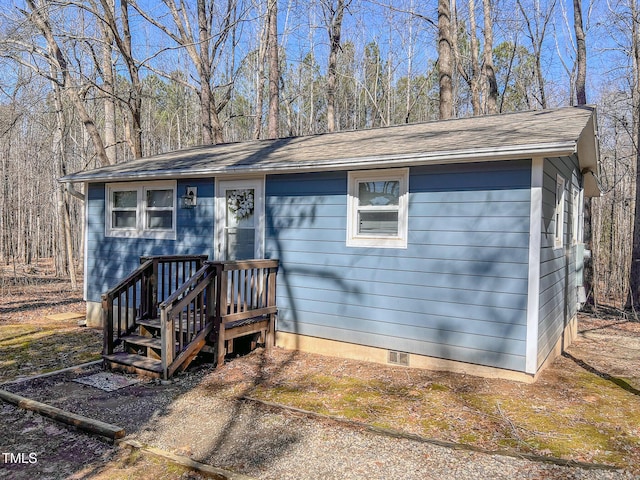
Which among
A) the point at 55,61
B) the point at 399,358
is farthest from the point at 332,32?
the point at 399,358

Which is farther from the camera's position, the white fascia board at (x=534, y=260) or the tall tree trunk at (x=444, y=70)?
the tall tree trunk at (x=444, y=70)

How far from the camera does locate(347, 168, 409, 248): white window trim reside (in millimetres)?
5652

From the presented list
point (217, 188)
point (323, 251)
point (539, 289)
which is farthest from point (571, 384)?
point (217, 188)

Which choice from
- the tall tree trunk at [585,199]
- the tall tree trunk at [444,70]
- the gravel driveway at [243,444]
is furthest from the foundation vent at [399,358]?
the tall tree trunk at [585,199]

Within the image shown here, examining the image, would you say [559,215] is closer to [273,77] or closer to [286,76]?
[273,77]

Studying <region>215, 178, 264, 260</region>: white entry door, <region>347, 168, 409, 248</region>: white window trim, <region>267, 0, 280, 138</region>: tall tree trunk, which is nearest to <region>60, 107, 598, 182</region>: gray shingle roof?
<region>347, 168, 409, 248</region>: white window trim

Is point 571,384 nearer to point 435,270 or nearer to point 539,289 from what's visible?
point 539,289

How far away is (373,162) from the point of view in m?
5.54

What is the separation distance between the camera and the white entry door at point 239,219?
6777 mm

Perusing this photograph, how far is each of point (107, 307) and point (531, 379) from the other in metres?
5.12

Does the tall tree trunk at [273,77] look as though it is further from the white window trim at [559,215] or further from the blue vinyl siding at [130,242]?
the white window trim at [559,215]

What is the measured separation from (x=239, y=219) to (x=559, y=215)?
15.3 feet

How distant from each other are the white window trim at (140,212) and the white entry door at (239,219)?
3.20 ft

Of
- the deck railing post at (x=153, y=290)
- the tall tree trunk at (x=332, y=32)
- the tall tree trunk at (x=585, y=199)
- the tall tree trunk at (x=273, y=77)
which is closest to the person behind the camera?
the deck railing post at (x=153, y=290)
